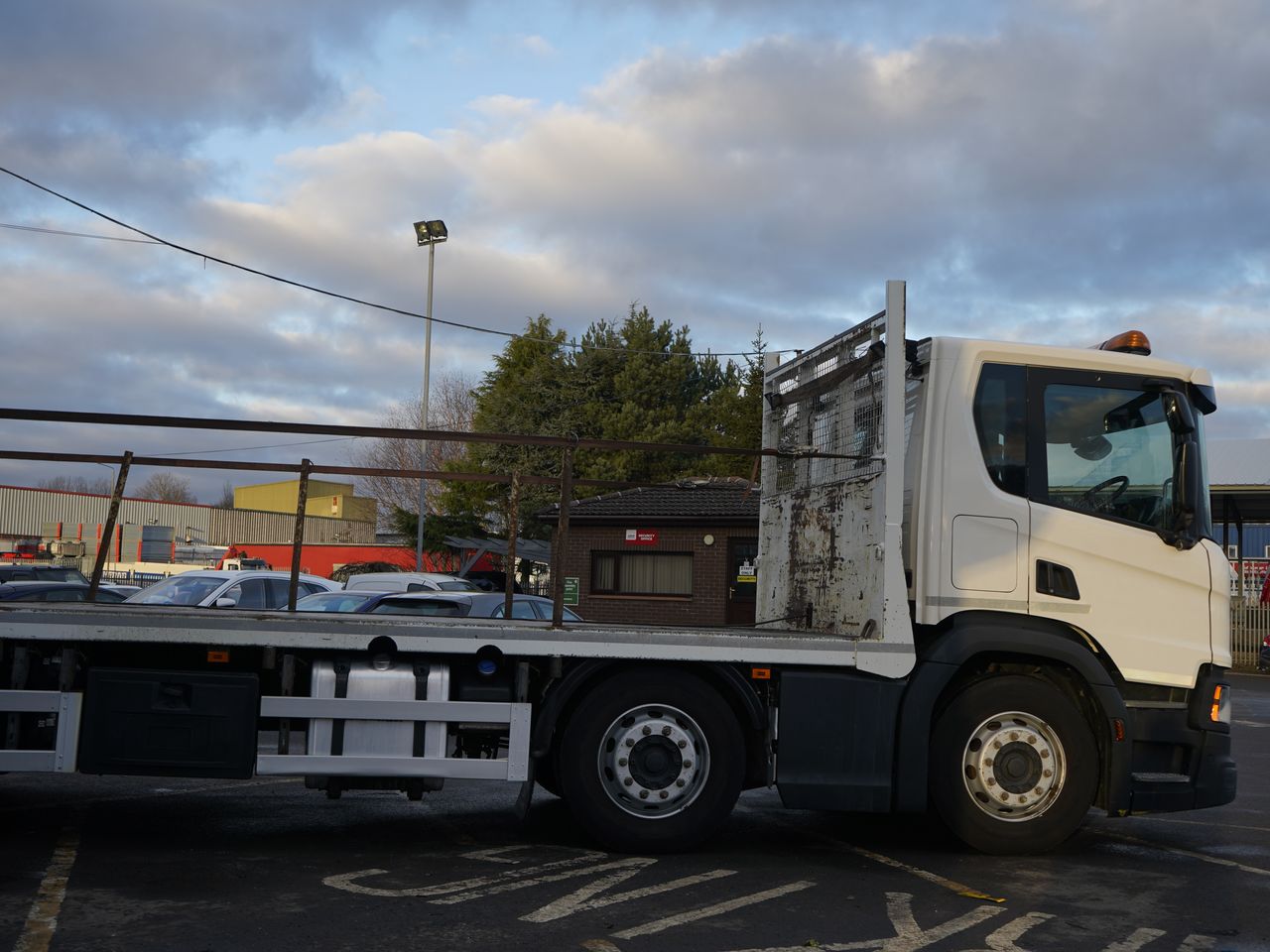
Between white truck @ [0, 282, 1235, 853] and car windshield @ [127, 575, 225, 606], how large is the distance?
697cm

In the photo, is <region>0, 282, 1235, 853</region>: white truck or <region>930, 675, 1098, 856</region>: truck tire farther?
<region>930, 675, 1098, 856</region>: truck tire

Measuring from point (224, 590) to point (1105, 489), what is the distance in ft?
32.6

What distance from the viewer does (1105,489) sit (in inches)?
286

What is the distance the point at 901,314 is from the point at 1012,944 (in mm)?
3357

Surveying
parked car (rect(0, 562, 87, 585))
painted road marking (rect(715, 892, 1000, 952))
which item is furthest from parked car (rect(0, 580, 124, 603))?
painted road marking (rect(715, 892, 1000, 952))

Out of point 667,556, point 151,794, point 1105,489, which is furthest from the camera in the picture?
point 667,556

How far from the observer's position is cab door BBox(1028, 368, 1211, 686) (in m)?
7.10

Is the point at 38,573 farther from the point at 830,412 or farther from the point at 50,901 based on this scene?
the point at 830,412

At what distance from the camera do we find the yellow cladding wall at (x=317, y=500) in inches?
2808

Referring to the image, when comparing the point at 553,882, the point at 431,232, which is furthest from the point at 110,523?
the point at 431,232

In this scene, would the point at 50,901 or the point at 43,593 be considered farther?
the point at 43,593

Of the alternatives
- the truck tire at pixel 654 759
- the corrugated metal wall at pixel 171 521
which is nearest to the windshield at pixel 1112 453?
the truck tire at pixel 654 759

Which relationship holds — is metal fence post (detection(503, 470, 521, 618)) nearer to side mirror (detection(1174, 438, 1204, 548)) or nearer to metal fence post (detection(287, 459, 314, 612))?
metal fence post (detection(287, 459, 314, 612))

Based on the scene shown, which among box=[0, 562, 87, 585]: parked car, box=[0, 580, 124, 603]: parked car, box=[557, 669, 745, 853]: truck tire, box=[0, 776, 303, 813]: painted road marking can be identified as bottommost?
box=[0, 776, 303, 813]: painted road marking
